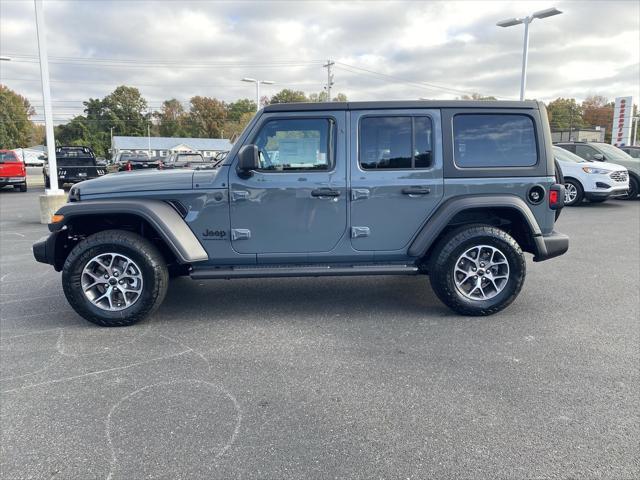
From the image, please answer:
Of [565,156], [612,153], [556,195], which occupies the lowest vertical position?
[556,195]

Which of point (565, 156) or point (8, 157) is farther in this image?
point (8, 157)

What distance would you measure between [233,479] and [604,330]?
11.4 feet

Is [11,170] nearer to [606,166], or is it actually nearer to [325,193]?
[325,193]

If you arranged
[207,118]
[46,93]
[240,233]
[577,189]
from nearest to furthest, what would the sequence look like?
[240,233] < [46,93] < [577,189] < [207,118]

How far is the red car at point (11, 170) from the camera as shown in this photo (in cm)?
1780

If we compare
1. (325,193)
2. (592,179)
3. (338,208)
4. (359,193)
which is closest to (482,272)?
(359,193)

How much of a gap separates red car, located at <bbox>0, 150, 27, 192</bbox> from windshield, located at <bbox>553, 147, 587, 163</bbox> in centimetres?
1906

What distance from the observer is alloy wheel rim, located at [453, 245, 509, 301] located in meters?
4.37

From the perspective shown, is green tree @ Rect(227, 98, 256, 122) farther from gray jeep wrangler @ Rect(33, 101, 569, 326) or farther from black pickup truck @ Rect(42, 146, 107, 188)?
gray jeep wrangler @ Rect(33, 101, 569, 326)

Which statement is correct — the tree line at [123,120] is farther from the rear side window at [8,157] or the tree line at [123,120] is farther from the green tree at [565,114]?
the rear side window at [8,157]

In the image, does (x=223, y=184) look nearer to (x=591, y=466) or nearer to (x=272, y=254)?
(x=272, y=254)

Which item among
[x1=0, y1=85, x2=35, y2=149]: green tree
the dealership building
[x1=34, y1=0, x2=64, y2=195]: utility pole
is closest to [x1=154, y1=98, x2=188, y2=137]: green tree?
the dealership building

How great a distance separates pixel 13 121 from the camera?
9056 cm

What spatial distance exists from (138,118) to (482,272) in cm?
Answer: 10641
